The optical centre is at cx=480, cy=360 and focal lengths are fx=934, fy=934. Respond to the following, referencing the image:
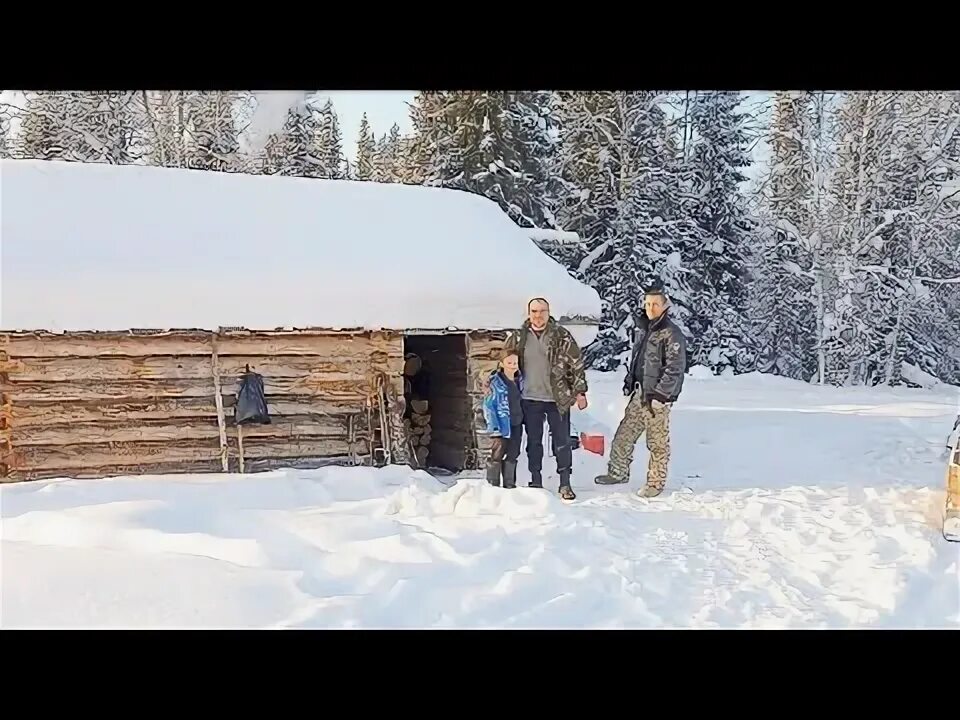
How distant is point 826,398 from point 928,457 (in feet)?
29.3

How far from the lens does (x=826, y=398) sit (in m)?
21.2

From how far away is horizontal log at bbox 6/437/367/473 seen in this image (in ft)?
29.8

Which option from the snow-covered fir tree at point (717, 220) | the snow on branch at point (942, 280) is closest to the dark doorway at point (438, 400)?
the snow-covered fir tree at point (717, 220)

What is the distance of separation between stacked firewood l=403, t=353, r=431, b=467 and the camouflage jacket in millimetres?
3528

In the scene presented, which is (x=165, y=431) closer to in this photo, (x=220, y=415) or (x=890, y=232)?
(x=220, y=415)

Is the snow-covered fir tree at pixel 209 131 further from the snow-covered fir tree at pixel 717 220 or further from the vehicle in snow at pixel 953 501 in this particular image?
the vehicle in snow at pixel 953 501

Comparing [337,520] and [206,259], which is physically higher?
[206,259]

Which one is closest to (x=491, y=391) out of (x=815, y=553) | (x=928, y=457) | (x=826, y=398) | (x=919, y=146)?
(x=815, y=553)

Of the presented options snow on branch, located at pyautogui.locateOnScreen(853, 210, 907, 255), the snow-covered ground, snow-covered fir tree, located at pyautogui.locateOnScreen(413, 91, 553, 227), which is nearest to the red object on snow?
the snow-covered ground

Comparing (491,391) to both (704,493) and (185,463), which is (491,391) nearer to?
(704,493)

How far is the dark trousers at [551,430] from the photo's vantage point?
8.93 metres

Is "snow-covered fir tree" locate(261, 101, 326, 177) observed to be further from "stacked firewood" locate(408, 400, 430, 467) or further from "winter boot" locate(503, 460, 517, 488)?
"winter boot" locate(503, 460, 517, 488)

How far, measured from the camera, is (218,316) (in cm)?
939

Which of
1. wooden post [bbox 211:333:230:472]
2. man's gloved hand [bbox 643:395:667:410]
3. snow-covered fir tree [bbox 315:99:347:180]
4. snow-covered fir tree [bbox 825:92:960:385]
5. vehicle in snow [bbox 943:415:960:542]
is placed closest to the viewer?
vehicle in snow [bbox 943:415:960:542]
